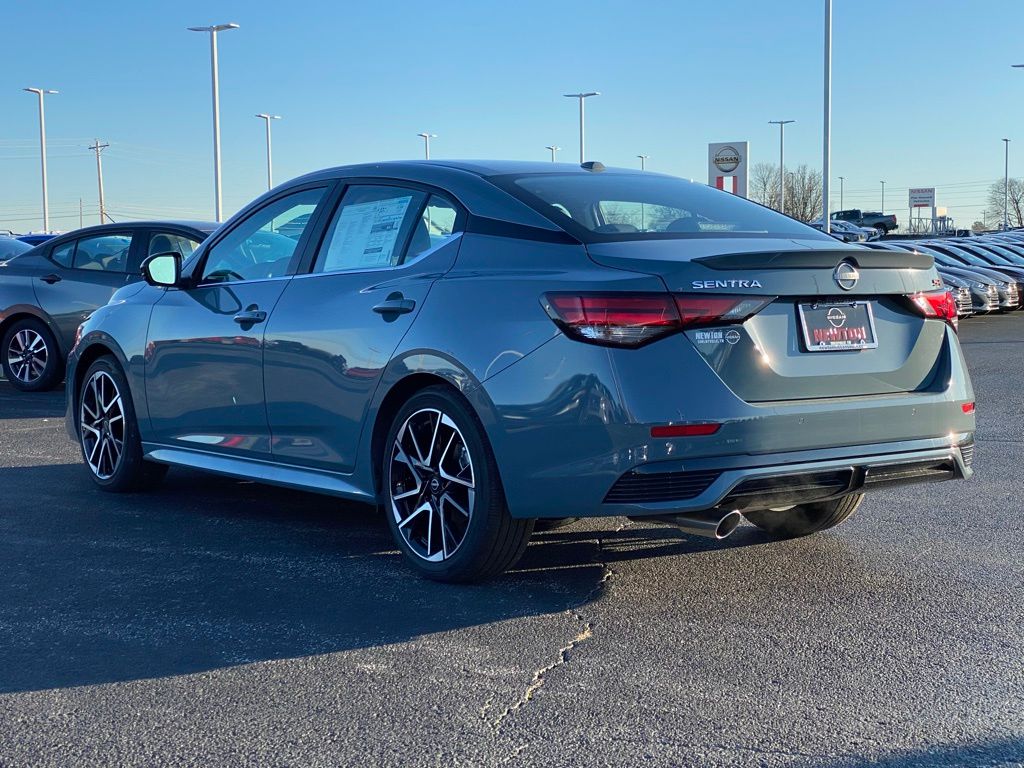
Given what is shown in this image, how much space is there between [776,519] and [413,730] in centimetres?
271

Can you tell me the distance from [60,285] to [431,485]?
27.5 feet

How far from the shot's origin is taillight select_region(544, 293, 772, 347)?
428 centimetres

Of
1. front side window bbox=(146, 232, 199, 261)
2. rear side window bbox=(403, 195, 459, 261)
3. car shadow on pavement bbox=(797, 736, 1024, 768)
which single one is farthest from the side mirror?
front side window bbox=(146, 232, 199, 261)

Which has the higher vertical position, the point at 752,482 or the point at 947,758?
the point at 752,482

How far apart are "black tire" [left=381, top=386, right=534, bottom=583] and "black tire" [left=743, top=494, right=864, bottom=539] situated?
4.67 ft

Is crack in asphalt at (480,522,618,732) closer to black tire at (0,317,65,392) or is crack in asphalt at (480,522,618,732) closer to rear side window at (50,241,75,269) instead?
black tire at (0,317,65,392)

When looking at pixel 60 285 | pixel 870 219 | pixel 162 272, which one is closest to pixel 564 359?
pixel 162 272

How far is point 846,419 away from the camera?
4.53 metres

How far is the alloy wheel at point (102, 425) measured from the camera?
6906mm

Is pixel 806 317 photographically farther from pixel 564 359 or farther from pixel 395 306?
pixel 395 306

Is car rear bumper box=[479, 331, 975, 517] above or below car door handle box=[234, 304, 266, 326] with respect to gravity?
below

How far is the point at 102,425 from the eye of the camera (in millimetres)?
7016

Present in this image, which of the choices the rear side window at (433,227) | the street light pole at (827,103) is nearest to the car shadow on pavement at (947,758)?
the rear side window at (433,227)

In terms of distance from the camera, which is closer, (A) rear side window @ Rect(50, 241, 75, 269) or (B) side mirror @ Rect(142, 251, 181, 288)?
(B) side mirror @ Rect(142, 251, 181, 288)
